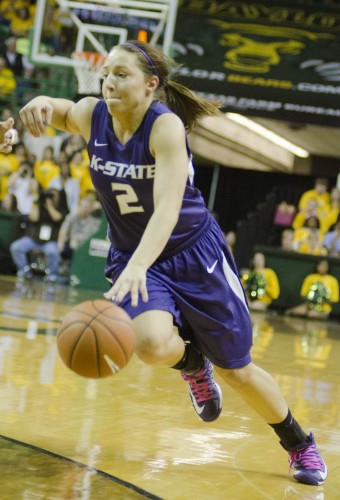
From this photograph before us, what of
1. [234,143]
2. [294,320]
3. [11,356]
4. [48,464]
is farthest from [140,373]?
[234,143]

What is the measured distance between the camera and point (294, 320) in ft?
44.3

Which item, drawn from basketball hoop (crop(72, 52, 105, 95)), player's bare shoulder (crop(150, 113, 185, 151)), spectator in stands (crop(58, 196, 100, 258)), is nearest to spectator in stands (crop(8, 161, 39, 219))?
spectator in stands (crop(58, 196, 100, 258))

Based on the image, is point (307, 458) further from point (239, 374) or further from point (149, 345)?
point (149, 345)

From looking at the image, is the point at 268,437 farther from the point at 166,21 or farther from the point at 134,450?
the point at 166,21

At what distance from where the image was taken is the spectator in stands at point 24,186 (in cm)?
1564

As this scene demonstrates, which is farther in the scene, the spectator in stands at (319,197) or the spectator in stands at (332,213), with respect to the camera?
the spectator in stands at (319,197)

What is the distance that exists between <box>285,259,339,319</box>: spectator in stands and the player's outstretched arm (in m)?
10.5

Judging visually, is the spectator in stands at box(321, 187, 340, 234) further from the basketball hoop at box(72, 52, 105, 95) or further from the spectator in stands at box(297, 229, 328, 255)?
the basketball hoop at box(72, 52, 105, 95)

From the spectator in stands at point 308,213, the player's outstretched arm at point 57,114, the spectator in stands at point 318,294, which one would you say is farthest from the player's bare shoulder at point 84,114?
the spectator in stands at point 308,213

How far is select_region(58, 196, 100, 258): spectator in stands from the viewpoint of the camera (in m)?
14.8

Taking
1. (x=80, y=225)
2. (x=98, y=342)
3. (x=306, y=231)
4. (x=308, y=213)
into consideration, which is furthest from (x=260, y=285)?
(x=98, y=342)

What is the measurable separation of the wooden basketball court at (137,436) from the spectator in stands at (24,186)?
8.53 metres

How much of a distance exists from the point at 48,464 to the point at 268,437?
1449 mm

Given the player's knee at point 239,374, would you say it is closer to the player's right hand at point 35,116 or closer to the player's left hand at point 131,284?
the player's left hand at point 131,284
